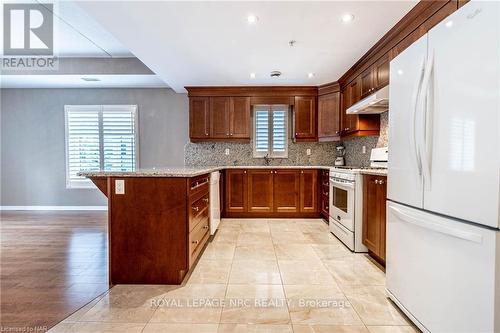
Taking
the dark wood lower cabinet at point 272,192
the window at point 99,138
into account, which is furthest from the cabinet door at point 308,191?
the window at point 99,138

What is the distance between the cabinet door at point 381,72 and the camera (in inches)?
111

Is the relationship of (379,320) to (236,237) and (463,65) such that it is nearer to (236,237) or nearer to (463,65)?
(463,65)

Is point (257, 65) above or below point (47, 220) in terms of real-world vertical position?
above

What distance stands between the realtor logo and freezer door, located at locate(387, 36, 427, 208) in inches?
148

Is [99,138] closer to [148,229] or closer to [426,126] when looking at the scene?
[148,229]

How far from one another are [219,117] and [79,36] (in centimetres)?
236

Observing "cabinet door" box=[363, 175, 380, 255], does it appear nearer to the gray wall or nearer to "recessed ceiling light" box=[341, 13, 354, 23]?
"recessed ceiling light" box=[341, 13, 354, 23]

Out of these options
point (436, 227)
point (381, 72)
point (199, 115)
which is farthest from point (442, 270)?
point (199, 115)

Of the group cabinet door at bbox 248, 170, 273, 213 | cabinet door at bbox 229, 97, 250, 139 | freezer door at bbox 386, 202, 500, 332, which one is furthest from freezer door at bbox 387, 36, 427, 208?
cabinet door at bbox 229, 97, 250, 139

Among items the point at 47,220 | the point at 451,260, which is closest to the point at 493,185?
the point at 451,260

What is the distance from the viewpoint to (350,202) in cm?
304

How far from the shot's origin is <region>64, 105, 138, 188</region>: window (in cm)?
534

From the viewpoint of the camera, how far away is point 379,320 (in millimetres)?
1714

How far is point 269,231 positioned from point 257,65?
238cm
